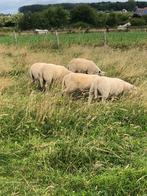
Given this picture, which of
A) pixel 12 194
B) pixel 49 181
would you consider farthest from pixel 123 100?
pixel 12 194

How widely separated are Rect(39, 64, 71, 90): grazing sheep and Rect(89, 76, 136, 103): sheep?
1412 millimetres

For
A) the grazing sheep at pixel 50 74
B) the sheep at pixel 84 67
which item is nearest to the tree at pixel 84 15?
the sheep at pixel 84 67

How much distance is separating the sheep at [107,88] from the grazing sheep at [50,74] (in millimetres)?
1412

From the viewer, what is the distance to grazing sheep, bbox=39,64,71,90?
1021cm

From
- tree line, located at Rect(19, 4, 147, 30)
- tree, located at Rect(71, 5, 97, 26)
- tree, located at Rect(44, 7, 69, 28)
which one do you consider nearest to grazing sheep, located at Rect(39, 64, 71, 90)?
tree line, located at Rect(19, 4, 147, 30)

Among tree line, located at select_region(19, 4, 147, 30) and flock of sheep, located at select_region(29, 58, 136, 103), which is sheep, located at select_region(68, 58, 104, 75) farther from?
tree line, located at select_region(19, 4, 147, 30)

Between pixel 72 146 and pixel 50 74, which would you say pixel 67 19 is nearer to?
pixel 50 74

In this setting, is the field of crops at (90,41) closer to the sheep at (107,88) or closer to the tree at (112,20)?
the sheep at (107,88)

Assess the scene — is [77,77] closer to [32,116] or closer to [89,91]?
[89,91]

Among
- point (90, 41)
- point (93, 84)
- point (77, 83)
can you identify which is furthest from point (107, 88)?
point (90, 41)

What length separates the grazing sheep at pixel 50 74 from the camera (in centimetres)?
1021

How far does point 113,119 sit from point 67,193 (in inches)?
102

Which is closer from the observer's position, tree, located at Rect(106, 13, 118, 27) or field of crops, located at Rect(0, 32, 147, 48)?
field of crops, located at Rect(0, 32, 147, 48)

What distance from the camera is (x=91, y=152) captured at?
592cm
